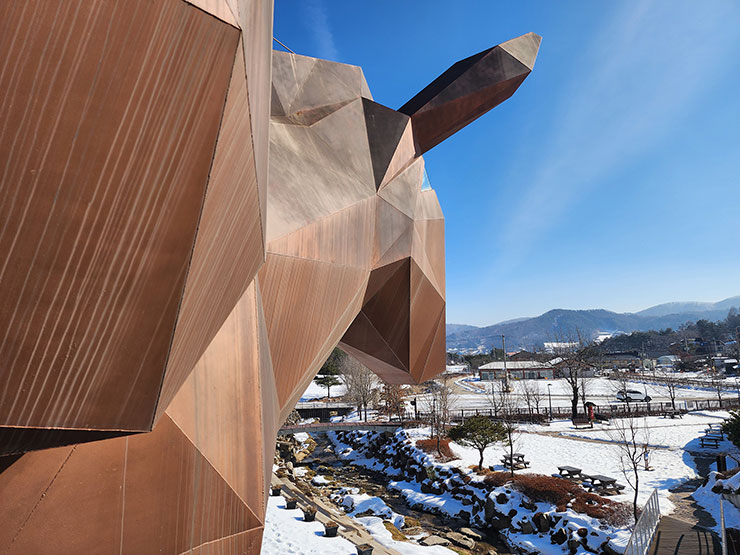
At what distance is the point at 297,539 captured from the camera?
13.7m

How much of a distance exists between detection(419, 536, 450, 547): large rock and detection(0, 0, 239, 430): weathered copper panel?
16.9 meters

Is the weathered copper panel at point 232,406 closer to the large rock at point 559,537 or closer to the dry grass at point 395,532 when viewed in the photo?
the dry grass at point 395,532

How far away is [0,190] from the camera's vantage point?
5.85 feet

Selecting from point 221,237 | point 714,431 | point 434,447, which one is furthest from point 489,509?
point 221,237

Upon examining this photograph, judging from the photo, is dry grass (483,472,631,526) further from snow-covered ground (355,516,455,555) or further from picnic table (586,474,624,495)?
snow-covered ground (355,516,455,555)

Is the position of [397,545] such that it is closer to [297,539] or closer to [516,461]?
[297,539]

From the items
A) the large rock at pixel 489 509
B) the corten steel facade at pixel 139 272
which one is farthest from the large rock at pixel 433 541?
the corten steel facade at pixel 139 272

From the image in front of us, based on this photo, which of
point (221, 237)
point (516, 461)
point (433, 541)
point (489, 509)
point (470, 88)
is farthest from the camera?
point (516, 461)

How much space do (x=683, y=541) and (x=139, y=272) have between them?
15695 millimetres

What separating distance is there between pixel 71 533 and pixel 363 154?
670 centimetres

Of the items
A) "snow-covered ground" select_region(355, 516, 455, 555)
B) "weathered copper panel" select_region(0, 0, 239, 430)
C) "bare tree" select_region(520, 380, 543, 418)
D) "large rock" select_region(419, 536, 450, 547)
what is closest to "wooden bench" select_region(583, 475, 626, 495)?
"large rock" select_region(419, 536, 450, 547)

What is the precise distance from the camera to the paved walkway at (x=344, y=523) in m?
14.2

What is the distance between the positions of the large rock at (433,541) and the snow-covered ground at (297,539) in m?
3.87

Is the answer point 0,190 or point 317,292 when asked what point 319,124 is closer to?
point 317,292
